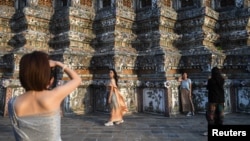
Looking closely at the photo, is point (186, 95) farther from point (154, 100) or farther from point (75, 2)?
point (75, 2)

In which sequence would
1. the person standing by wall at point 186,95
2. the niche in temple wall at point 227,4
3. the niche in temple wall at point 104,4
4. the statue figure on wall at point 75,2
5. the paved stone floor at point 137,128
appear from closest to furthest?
the paved stone floor at point 137,128
the person standing by wall at point 186,95
the niche in temple wall at point 227,4
the statue figure on wall at point 75,2
the niche in temple wall at point 104,4

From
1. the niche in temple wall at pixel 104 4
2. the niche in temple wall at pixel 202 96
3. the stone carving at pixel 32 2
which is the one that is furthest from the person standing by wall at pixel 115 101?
the stone carving at pixel 32 2

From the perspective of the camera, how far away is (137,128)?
Answer: 6.54 metres

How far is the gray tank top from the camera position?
77.0 inches

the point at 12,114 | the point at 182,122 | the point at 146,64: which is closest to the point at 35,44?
the point at 146,64

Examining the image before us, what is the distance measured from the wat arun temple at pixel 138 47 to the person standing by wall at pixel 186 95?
23 cm

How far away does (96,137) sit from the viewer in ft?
18.6

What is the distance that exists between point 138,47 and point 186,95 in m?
2.91

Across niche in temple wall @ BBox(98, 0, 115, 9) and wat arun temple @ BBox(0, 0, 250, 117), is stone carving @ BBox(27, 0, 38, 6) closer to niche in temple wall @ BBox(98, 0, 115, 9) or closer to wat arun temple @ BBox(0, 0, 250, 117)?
wat arun temple @ BBox(0, 0, 250, 117)

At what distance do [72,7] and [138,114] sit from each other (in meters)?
5.13

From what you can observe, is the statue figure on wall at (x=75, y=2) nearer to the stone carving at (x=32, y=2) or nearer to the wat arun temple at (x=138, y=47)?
the wat arun temple at (x=138, y=47)

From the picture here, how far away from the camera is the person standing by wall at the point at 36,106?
196cm

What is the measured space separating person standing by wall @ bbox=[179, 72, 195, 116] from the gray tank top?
23.2 ft

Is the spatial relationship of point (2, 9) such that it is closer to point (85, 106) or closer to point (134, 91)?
point (85, 106)
